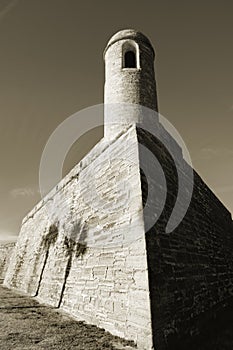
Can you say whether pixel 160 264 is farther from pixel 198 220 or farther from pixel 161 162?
pixel 198 220

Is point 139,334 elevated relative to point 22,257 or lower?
lower

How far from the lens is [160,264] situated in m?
4.19

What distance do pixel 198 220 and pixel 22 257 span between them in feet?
28.4

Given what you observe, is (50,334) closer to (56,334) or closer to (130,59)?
(56,334)

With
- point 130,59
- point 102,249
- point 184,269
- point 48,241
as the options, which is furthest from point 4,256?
point 184,269

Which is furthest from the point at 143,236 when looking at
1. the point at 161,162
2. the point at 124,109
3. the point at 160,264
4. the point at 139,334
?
the point at 124,109

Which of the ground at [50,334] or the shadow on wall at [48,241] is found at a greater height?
the shadow on wall at [48,241]

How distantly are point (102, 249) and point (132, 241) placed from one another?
3.43ft

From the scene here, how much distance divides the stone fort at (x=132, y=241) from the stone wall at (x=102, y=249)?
0.8 inches

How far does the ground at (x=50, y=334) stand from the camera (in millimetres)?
3369

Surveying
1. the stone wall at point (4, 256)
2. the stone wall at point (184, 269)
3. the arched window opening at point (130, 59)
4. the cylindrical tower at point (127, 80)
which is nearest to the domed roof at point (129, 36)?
the cylindrical tower at point (127, 80)

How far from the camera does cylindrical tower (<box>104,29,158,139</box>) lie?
8.27m

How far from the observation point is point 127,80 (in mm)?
8773

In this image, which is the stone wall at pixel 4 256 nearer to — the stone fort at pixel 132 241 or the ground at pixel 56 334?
the stone fort at pixel 132 241
